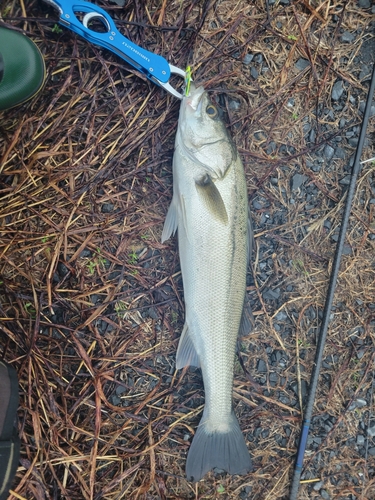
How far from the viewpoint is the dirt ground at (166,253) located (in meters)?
2.72

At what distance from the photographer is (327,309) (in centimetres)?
307

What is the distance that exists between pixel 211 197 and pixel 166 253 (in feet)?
1.94

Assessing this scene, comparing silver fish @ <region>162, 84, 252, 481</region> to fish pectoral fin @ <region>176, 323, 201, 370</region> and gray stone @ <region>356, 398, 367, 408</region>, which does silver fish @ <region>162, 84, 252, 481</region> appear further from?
gray stone @ <region>356, 398, 367, 408</region>

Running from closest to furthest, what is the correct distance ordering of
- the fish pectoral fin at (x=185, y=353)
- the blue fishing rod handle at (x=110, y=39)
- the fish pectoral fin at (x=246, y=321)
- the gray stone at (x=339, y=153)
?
the blue fishing rod handle at (x=110, y=39) < the fish pectoral fin at (x=185, y=353) < the fish pectoral fin at (x=246, y=321) < the gray stone at (x=339, y=153)

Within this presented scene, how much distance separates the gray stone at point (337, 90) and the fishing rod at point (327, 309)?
22 centimetres

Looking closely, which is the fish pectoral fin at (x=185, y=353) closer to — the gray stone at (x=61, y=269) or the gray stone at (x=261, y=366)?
the gray stone at (x=261, y=366)

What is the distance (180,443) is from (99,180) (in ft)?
6.67

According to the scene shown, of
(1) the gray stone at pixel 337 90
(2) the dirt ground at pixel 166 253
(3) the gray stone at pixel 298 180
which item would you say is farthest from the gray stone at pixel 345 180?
(1) the gray stone at pixel 337 90

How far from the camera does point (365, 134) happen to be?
3174mm

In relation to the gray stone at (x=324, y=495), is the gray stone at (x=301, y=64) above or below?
above

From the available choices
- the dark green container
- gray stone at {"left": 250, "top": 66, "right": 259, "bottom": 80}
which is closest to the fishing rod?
gray stone at {"left": 250, "top": 66, "right": 259, "bottom": 80}

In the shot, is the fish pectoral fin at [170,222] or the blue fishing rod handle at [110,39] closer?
the blue fishing rod handle at [110,39]

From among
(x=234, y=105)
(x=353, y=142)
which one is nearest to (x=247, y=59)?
(x=234, y=105)

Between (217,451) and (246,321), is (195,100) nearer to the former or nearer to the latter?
(246,321)
